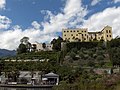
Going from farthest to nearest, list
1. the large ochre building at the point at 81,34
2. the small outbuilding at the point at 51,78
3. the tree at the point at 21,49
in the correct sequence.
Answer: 1. the large ochre building at the point at 81,34
2. the tree at the point at 21,49
3. the small outbuilding at the point at 51,78

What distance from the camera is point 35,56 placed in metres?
81.7

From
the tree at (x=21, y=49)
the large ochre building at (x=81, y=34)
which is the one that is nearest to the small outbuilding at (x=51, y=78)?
the tree at (x=21, y=49)

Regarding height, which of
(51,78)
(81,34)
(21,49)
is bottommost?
(51,78)

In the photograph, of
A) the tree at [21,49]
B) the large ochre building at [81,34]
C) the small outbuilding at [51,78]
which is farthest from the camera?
the large ochre building at [81,34]

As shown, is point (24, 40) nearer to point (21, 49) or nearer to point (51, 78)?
point (21, 49)

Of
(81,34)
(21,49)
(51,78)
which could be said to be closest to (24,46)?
(21,49)

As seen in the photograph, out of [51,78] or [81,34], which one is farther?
[81,34]

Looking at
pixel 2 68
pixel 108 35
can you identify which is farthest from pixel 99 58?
pixel 108 35

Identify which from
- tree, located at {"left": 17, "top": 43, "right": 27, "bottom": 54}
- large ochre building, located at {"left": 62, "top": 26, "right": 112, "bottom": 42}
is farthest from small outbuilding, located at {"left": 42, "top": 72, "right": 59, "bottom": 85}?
large ochre building, located at {"left": 62, "top": 26, "right": 112, "bottom": 42}

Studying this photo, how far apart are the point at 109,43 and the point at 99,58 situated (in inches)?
554

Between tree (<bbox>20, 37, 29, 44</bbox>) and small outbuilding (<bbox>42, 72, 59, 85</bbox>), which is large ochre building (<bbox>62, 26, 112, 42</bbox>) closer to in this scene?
tree (<bbox>20, 37, 29, 44</bbox>)

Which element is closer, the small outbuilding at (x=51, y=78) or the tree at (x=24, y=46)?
the small outbuilding at (x=51, y=78)

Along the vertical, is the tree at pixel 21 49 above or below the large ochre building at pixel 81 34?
below

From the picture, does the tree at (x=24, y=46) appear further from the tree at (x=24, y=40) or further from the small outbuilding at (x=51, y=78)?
the small outbuilding at (x=51, y=78)
